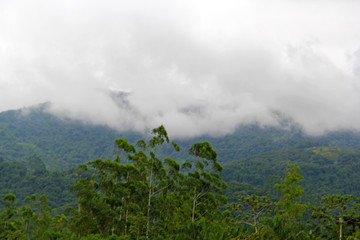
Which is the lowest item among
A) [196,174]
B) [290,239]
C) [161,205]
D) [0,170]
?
[290,239]

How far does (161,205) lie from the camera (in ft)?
150

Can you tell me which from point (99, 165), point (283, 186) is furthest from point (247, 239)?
point (99, 165)

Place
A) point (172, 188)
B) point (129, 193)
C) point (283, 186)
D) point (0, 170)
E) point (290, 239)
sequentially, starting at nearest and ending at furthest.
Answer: point (290, 239)
point (283, 186)
point (129, 193)
point (172, 188)
point (0, 170)

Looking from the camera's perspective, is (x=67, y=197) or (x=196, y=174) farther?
(x=67, y=197)

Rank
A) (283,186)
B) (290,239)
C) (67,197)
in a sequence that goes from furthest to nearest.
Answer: (67,197), (283,186), (290,239)

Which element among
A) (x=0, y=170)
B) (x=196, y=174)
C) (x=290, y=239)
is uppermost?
(x=0, y=170)

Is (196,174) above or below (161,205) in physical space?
above

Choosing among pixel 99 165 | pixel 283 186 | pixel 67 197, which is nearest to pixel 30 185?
pixel 67 197

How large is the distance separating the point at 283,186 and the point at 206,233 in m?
14.8

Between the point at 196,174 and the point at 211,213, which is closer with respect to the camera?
the point at 196,174

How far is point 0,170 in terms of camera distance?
655 feet

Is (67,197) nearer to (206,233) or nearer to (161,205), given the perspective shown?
(161,205)

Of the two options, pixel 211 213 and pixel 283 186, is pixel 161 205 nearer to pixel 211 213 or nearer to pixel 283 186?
pixel 211 213

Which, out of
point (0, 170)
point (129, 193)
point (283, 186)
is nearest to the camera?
point (283, 186)
